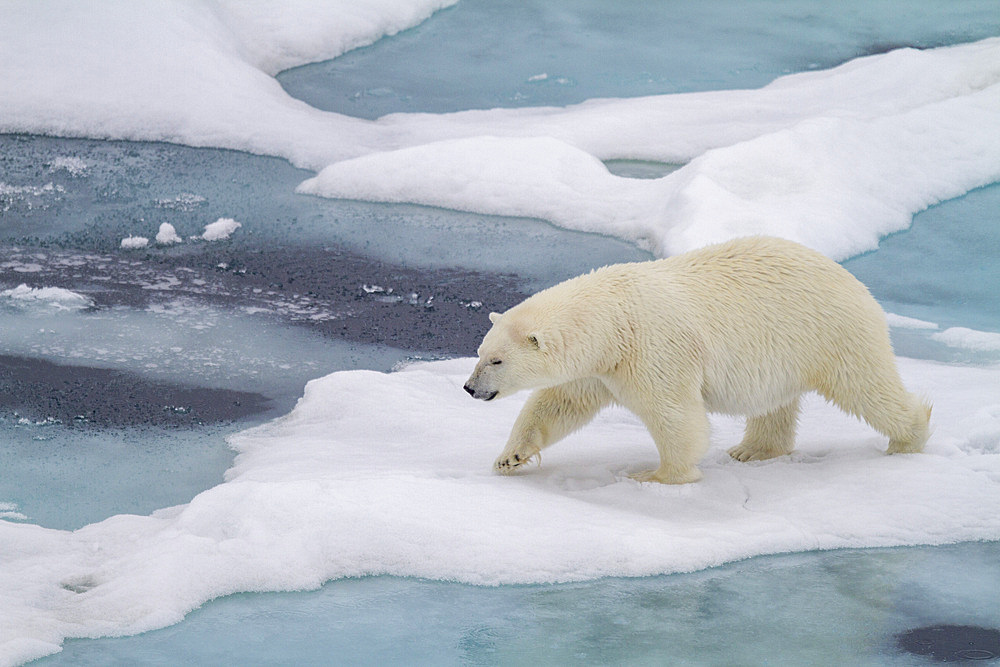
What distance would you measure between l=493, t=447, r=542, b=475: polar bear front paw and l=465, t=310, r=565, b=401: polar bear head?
49cm

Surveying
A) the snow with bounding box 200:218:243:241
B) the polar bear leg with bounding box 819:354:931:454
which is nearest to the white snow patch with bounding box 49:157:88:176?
the snow with bounding box 200:218:243:241

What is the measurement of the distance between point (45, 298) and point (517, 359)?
14.8ft

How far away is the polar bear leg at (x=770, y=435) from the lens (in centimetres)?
485

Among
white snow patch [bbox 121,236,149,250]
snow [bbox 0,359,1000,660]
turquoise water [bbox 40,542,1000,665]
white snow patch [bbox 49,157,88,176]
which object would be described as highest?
white snow patch [bbox 49,157,88,176]

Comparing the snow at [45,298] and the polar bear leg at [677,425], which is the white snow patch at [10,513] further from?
the polar bear leg at [677,425]

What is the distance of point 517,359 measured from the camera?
4.20 m

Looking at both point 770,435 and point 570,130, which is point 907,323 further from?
point 570,130

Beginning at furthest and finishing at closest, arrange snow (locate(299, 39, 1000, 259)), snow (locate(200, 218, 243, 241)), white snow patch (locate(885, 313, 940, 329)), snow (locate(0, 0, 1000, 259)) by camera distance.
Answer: snow (locate(0, 0, 1000, 259)) → snow (locate(299, 39, 1000, 259)) → snow (locate(200, 218, 243, 241)) → white snow patch (locate(885, 313, 940, 329))

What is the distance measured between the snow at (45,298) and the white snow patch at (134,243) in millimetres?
897

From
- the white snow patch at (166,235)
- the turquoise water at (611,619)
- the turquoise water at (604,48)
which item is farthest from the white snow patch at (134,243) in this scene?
the turquoise water at (611,619)

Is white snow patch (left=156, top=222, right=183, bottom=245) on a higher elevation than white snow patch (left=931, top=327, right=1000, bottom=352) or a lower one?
higher

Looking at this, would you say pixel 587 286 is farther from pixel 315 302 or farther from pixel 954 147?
pixel 954 147

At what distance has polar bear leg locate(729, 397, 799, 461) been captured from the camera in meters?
4.85

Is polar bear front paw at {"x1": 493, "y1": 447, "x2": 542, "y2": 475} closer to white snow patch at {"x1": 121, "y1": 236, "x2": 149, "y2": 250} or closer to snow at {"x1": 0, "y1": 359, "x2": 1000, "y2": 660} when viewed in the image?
snow at {"x1": 0, "y1": 359, "x2": 1000, "y2": 660}
